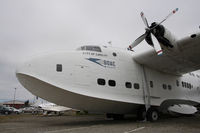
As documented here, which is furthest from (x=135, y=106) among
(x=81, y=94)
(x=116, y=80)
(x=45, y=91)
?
(x=45, y=91)

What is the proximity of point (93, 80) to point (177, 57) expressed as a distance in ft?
17.3

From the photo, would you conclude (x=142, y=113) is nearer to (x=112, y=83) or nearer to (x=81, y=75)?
(x=112, y=83)

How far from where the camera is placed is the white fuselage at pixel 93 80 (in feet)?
25.7

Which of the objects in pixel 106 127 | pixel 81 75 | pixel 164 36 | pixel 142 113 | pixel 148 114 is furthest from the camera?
pixel 142 113

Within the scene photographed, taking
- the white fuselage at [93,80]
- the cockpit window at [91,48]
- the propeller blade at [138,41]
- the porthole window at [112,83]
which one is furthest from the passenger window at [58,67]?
the propeller blade at [138,41]

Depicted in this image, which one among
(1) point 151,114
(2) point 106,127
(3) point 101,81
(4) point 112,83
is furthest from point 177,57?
(2) point 106,127

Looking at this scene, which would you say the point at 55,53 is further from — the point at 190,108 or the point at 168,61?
the point at 190,108

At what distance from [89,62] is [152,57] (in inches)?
156

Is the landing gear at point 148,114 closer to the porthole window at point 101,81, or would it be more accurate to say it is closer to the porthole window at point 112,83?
the porthole window at point 112,83

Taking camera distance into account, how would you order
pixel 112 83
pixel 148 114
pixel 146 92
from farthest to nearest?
1. pixel 146 92
2. pixel 148 114
3. pixel 112 83

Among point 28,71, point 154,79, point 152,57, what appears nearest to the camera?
point 28,71

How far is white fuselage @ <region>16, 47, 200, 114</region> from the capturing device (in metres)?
7.84

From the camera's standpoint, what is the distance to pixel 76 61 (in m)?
8.80

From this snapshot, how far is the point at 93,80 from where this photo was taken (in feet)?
28.8
